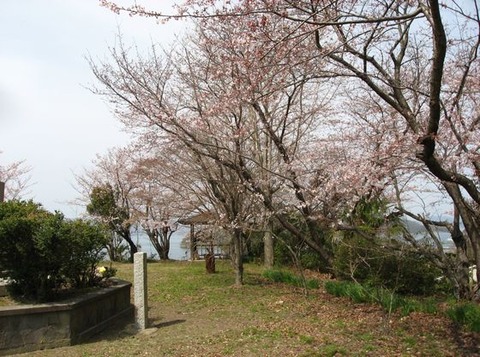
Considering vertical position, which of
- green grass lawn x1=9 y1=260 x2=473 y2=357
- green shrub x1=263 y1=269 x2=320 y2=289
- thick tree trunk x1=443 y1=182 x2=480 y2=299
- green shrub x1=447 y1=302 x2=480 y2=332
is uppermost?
thick tree trunk x1=443 y1=182 x2=480 y2=299

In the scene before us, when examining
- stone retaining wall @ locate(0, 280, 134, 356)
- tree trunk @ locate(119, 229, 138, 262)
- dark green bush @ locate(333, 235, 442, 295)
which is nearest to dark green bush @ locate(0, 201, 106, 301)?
stone retaining wall @ locate(0, 280, 134, 356)

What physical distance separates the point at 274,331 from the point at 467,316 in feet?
8.23

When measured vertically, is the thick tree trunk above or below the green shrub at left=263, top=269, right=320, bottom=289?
above

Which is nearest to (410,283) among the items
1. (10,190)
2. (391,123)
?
(391,123)

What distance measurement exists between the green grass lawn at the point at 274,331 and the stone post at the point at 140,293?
0.16 m

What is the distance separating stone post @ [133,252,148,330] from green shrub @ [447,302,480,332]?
434 cm

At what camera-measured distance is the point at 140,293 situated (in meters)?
6.84

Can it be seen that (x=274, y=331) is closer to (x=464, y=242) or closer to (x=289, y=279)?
(x=289, y=279)

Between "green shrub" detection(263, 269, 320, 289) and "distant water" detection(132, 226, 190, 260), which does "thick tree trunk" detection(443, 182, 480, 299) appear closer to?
"green shrub" detection(263, 269, 320, 289)

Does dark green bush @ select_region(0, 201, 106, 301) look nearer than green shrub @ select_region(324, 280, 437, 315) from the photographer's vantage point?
Yes

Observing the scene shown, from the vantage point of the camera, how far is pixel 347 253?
10219 mm

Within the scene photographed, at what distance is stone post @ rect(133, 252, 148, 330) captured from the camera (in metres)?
6.77

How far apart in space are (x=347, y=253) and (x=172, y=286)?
13.8 feet

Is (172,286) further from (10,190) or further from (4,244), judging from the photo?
(10,190)
